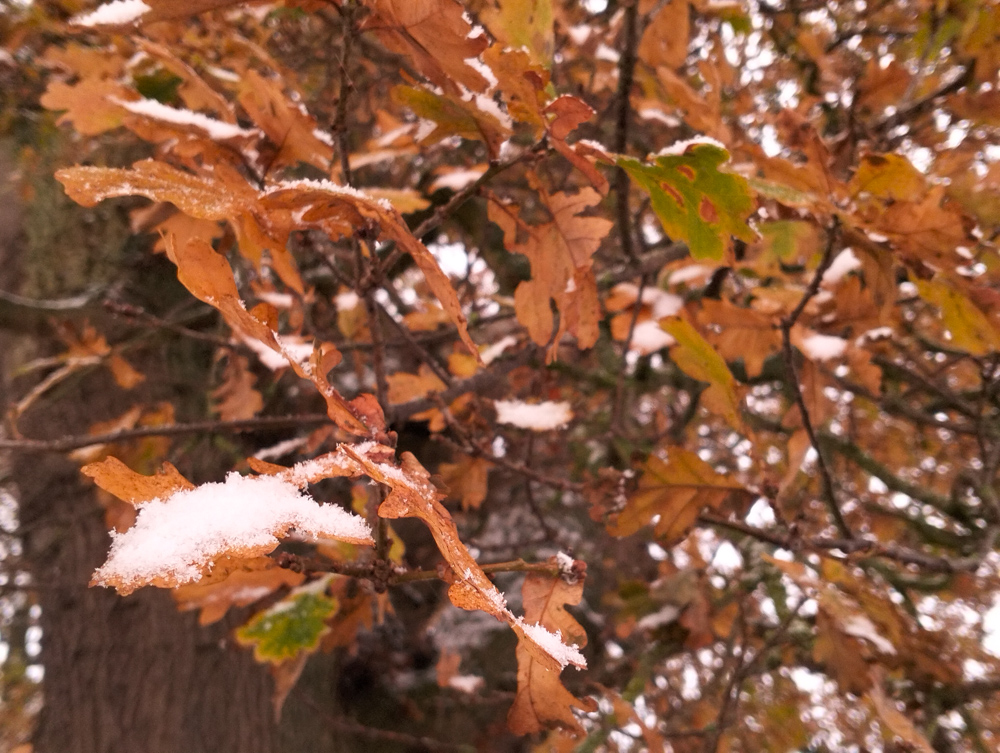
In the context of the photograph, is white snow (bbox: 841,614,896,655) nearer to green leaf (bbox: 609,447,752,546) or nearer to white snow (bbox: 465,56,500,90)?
green leaf (bbox: 609,447,752,546)

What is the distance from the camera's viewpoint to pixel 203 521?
1.12 feet

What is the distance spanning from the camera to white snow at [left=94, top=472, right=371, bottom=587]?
12.4 inches

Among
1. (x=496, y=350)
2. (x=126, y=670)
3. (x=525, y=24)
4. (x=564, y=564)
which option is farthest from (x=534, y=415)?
(x=126, y=670)

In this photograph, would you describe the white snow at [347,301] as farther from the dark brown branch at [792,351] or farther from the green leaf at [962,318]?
the green leaf at [962,318]

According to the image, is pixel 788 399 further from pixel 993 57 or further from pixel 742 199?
pixel 742 199

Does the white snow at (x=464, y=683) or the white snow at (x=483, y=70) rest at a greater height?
the white snow at (x=483, y=70)

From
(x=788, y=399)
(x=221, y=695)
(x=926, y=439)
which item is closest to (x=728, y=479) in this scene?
(x=788, y=399)

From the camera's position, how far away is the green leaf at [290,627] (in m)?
0.85

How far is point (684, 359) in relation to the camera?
30.6 inches

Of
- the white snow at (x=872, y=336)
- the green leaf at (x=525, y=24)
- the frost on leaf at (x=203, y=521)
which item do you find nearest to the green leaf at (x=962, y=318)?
the white snow at (x=872, y=336)

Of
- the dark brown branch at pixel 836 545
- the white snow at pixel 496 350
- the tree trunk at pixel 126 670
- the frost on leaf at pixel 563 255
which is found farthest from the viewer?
the tree trunk at pixel 126 670

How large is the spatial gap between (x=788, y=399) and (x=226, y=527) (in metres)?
1.82

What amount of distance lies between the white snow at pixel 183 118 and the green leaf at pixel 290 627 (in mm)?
688

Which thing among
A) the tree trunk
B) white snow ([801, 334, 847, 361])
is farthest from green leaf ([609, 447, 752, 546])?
the tree trunk
